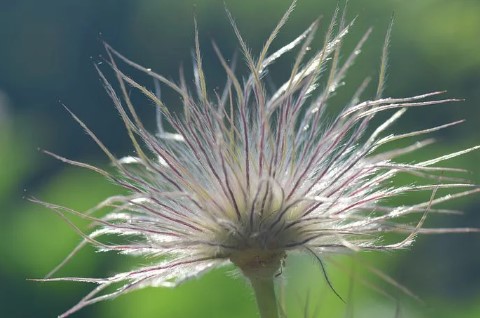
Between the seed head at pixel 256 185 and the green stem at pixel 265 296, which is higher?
the seed head at pixel 256 185

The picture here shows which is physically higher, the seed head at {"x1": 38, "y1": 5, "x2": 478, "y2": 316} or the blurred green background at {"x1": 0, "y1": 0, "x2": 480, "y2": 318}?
the blurred green background at {"x1": 0, "y1": 0, "x2": 480, "y2": 318}

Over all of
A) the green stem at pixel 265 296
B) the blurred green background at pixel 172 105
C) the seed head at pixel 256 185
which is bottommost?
the green stem at pixel 265 296

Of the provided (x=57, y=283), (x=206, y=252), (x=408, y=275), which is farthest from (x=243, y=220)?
(x=408, y=275)

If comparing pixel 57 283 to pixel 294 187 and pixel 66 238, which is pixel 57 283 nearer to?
pixel 66 238

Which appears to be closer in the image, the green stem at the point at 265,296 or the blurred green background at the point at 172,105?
the green stem at the point at 265,296

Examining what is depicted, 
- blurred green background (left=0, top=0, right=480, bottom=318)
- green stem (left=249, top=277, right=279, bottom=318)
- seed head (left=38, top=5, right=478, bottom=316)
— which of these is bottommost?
green stem (left=249, top=277, right=279, bottom=318)

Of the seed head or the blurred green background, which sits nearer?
the seed head
